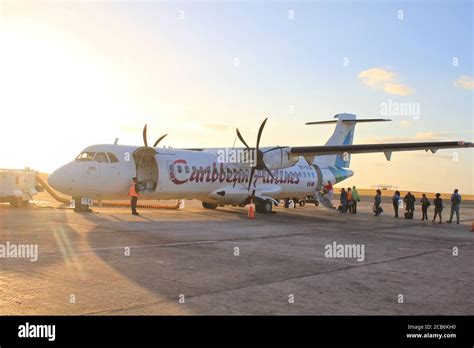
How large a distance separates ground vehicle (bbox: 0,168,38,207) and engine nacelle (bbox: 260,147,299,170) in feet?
42.1

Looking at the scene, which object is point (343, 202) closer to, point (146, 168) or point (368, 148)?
point (368, 148)

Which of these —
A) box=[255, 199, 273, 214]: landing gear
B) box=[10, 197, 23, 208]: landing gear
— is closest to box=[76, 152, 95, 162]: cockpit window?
box=[10, 197, 23, 208]: landing gear

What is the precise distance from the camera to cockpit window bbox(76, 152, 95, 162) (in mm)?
18808

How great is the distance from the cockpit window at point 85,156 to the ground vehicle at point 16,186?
746 cm

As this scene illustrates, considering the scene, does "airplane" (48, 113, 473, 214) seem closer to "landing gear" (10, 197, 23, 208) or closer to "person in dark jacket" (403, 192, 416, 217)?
"person in dark jacket" (403, 192, 416, 217)

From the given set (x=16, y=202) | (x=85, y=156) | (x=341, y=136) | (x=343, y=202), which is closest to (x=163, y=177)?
(x=85, y=156)

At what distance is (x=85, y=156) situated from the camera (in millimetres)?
18984

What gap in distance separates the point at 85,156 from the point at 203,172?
20.0 ft

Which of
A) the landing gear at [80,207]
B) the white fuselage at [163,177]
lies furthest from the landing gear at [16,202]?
the white fuselage at [163,177]

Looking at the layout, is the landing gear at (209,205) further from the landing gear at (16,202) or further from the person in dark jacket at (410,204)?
the person in dark jacket at (410,204)

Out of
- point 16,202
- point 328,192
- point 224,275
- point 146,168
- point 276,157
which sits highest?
point 276,157

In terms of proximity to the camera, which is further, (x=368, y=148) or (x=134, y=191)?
(x=368, y=148)

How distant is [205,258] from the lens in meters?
9.87
